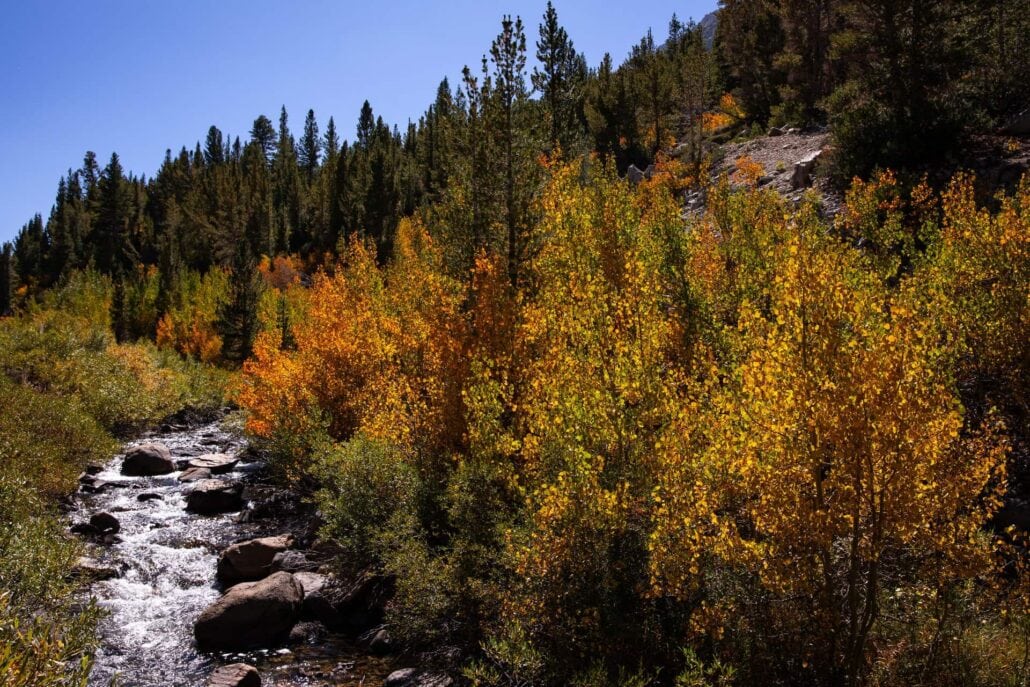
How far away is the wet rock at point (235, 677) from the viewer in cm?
1026

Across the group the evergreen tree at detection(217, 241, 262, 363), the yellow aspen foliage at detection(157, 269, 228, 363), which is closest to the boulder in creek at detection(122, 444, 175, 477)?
the evergreen tree at detection(217, 241, 262, 363)

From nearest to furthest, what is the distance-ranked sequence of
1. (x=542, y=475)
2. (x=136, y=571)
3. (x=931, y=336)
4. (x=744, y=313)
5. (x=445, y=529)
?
(x=931, y=336) < (x=744, y=313) < (x=542, y=475) < (x=445, y=529) < (x=136, y=571)

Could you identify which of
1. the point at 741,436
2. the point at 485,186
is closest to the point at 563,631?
the point at 741,436

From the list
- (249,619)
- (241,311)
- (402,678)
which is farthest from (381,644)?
(241,311)

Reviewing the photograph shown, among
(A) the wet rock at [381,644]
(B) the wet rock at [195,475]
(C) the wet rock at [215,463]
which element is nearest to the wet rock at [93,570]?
(A) the wet rock at [381,644]

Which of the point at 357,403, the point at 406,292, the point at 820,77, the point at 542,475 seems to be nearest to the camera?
the point at 542,475

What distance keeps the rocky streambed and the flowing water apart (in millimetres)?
32

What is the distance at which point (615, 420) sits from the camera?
9.57 meters

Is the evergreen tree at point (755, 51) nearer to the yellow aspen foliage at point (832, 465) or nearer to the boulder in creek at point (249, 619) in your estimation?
the yellow aspen foliage at point (832, 465)

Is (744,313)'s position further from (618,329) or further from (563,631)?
(563,631)

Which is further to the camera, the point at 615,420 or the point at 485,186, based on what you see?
the point at 485,186

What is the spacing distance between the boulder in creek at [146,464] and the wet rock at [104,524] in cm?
678

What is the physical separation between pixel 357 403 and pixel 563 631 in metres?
11.3

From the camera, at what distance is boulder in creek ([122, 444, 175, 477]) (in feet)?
79.6
